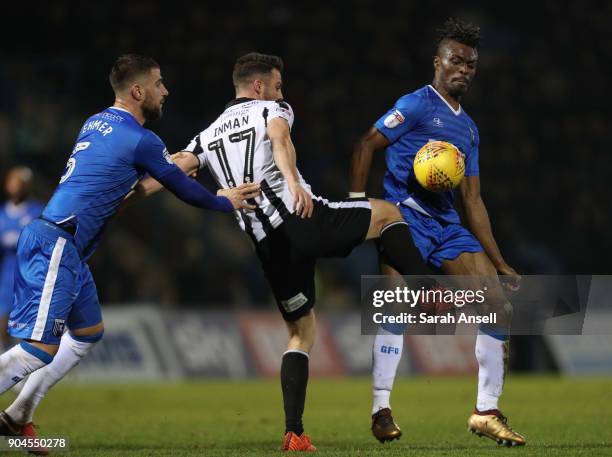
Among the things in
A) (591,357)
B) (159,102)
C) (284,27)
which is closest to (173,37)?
(284,27)

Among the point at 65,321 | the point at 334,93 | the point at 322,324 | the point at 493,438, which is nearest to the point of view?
the point at 65,321

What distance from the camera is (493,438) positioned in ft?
23.5

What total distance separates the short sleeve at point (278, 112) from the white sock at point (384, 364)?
167 cm

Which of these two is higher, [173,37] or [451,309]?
[173,37]

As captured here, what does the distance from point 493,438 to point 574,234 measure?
12.5 meters

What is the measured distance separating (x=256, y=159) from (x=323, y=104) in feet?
45.5

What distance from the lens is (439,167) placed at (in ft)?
23.8

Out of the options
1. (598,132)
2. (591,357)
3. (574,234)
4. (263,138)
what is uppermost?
(263,138)

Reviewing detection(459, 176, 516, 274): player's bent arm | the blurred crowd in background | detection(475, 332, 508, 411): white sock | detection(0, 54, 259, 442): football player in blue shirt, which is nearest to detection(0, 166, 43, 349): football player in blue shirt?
the blurred crowd in background

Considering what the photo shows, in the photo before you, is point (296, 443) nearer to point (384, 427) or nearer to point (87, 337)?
point (384, 427)

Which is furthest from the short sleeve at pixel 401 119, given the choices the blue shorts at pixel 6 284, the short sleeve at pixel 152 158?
the blue shorts at pixel 6 284

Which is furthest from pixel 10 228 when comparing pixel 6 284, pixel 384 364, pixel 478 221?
pixel 478 221

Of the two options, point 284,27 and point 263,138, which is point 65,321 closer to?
point 263,138

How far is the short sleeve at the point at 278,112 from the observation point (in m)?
6.87
